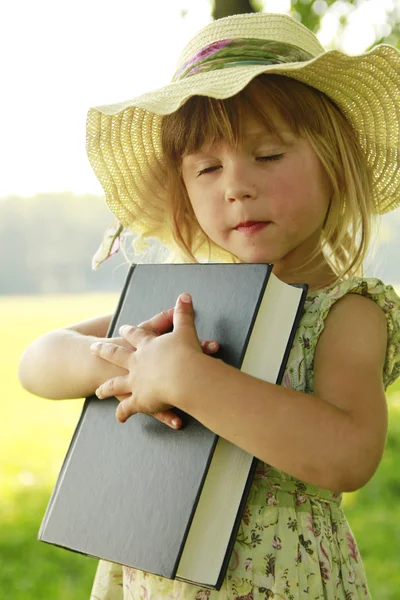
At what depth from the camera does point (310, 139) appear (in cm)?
136

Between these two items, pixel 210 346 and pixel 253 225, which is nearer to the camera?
pixel 210 346

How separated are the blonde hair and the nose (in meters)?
0.05

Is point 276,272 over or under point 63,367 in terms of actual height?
over

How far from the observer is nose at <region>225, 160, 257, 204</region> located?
1.28 metres

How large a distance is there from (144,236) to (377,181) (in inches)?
20.2

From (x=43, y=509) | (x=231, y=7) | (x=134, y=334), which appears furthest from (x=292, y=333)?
(x=43, y=509)

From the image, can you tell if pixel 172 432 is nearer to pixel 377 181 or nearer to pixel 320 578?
pixel 320 578

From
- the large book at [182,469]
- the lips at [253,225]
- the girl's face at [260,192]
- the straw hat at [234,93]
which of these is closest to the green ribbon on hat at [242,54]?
the straw hat at [234,93]

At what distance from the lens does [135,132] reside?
1580 mm

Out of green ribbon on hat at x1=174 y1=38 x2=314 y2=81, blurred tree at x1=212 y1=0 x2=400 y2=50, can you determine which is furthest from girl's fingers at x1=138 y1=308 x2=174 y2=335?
blurred tree at x1=212 y1=0 x2=400 y2=50

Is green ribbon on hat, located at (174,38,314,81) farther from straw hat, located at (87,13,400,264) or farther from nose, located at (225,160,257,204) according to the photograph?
nose, located at (225,160,257,204)

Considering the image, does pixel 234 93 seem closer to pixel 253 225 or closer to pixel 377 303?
pixel 253 225

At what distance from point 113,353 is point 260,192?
14.0 inches

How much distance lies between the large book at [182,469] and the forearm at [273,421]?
24 millimetres
